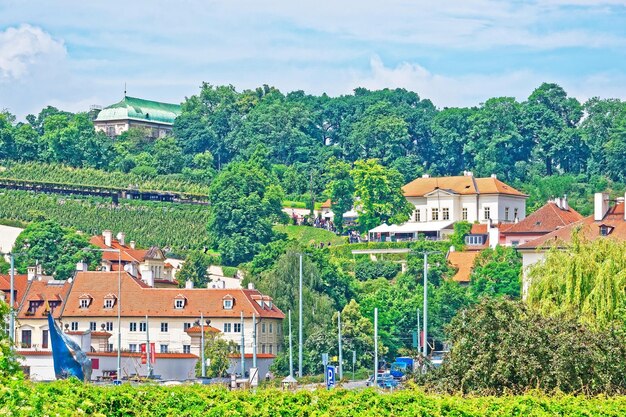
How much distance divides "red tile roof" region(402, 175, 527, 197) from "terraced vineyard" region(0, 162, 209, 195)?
2133 centimetres

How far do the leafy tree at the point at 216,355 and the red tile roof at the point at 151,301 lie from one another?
22.4 ft

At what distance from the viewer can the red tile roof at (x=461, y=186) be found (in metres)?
178

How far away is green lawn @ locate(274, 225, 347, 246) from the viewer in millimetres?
172125

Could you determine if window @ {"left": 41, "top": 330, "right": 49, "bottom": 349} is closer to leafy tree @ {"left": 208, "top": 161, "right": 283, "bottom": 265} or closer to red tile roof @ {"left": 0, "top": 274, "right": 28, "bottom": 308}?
red tile roof @ {"left": 0, "top": 274, "right": 28, "bottom": 308}

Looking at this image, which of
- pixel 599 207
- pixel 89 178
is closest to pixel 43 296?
pixel 599 207

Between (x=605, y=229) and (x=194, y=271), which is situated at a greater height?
(x=605, y=229)

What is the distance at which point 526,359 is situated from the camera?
1761 inches

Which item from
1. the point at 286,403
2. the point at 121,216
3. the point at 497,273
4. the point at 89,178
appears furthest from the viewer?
the point at 89,178

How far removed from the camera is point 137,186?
187875 millimetres

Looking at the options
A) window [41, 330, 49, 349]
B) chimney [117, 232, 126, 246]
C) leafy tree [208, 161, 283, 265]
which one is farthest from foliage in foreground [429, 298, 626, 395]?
leafy tree [208, 161, 283, 265]

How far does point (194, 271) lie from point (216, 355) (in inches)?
1566

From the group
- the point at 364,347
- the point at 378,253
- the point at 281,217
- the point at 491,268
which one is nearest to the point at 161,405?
the point at 364,347

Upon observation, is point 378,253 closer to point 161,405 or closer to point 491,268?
point 491,268

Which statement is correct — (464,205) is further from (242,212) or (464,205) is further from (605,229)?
(605,229)
